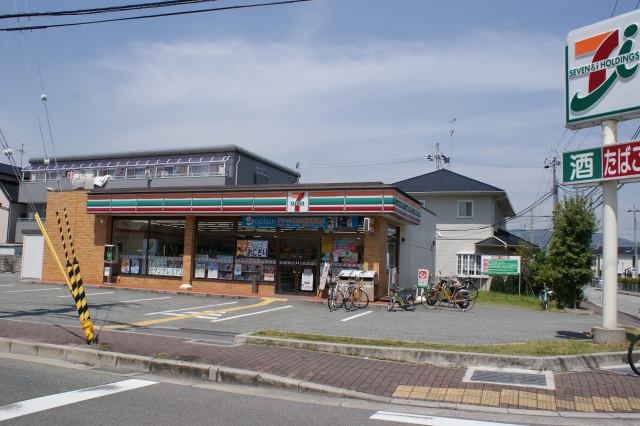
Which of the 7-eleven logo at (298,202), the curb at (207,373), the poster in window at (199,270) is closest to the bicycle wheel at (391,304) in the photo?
the 7-eleven logo at (298,202)

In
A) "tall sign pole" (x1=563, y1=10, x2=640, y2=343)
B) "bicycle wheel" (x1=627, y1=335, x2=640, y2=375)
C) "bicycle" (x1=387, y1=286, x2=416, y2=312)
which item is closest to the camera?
"bicycle wheel" (x1=627, y1=335, x2=640, y2=375)

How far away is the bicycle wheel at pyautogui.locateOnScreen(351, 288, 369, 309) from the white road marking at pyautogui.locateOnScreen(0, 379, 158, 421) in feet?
33.9

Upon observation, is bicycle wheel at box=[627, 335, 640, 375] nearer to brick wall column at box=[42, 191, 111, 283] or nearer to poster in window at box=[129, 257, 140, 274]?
poster in window at box=[129, 257, 140, 274]

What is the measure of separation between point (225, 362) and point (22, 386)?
284cm

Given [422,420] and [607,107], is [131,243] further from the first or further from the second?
[422,420]

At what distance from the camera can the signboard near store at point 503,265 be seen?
26188 mm

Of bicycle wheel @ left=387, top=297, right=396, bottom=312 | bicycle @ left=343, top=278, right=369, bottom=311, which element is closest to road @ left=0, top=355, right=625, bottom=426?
bicycle @ left=343, top=278, right=369, bottom=311

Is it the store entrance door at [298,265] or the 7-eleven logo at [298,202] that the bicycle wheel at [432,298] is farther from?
the 7-eleven logo at [298,202]

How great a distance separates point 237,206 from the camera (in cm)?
2130

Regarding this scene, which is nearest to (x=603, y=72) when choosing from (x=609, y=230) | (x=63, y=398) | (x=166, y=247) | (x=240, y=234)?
(x=609, y=230)

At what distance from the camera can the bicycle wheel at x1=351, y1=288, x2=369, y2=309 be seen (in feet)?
57.4

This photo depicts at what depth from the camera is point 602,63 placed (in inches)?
415

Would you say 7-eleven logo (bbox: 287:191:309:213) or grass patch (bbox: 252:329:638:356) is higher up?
7-eleven logo (bbox: 287:191:309:213)

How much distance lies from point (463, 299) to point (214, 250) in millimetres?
10487
